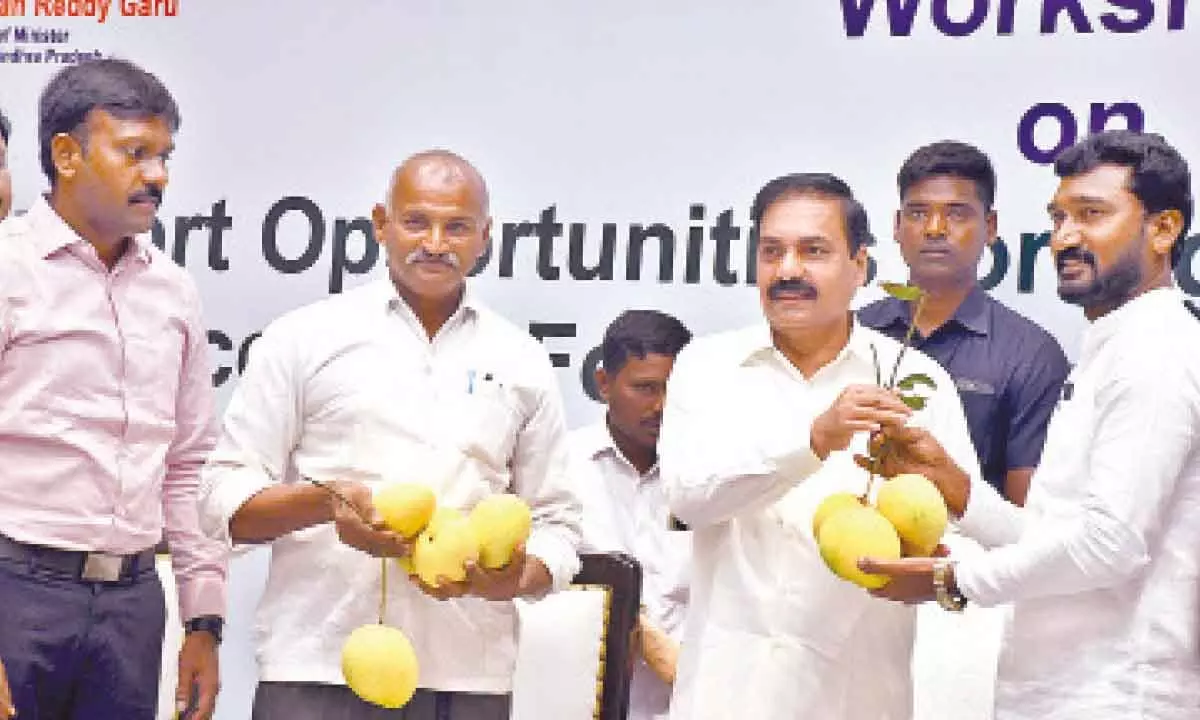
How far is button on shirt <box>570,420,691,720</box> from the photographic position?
188 inches

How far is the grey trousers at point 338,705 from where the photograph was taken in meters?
3.80

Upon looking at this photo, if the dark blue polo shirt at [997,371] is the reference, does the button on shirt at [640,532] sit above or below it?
below

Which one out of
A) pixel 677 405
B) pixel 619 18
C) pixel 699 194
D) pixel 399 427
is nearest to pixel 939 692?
pixel 677 405

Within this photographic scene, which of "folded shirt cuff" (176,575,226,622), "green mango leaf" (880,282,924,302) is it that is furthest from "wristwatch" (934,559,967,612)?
"folded shirt cuff" (176,575,226,622)

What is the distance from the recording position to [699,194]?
17.4ft

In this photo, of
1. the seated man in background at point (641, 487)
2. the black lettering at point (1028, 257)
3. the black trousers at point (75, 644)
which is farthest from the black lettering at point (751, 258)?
the black trousers at point (75, 644)

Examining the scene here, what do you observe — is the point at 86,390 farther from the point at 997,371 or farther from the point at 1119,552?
the point at 997,371

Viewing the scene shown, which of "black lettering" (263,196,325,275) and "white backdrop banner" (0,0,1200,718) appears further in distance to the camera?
"black lettering" (263,196,325,275)

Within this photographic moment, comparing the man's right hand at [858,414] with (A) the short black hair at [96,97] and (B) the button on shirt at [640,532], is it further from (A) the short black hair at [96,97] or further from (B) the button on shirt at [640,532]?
(A) the short black hair at [96,97]

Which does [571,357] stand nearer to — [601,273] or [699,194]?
[601,273]

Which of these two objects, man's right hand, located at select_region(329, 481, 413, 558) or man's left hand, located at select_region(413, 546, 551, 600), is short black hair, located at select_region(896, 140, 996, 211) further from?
man's right hand, located at select_region(329, 481, 413, 558)

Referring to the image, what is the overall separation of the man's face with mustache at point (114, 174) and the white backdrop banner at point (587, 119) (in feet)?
5.82

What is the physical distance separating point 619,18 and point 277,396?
1992 mm

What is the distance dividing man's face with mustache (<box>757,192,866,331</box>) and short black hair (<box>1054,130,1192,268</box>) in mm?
569
